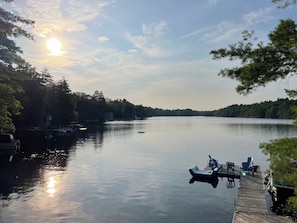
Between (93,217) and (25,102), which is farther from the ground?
(25,102)

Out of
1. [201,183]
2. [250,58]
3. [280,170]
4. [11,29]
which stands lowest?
[201,183]

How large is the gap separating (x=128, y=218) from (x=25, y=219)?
602 cm

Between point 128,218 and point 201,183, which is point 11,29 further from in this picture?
point 201,183

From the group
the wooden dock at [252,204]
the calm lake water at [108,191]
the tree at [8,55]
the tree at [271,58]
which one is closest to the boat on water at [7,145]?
the calm lake water at [108,191]

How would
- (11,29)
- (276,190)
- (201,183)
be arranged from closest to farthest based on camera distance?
(11,29) < (276,190) < (201,183)

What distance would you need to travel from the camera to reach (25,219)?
17312 millimetres

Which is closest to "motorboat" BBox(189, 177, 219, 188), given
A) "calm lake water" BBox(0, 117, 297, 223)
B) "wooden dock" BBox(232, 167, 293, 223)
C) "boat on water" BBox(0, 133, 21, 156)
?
"calm lake water" BBox(0, 117, 297, 223)

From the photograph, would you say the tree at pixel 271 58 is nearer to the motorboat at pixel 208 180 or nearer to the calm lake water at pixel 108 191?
the calm lake water at pixel 108 191

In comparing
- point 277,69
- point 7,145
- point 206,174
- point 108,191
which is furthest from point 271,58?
point 7,145

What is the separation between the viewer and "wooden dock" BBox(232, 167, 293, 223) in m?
15.3

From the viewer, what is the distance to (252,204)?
63.9 ft

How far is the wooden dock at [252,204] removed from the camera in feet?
50.2

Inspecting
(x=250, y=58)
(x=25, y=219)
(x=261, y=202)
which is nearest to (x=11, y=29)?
(x=25, y=219)

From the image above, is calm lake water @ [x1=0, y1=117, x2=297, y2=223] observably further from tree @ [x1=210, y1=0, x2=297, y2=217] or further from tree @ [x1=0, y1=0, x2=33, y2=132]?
tree @ [x1=210, y1=0, x2=297, y2=217]
